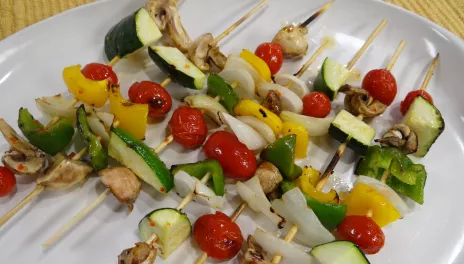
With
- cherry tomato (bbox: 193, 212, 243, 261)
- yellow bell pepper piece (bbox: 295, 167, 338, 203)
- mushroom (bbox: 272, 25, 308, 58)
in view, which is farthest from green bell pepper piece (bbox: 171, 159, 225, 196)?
mushroom (bbox: 272, 25, 308, 58)

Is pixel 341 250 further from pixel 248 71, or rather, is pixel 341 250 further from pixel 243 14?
pixel 243 14

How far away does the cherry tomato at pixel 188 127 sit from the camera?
107 inches

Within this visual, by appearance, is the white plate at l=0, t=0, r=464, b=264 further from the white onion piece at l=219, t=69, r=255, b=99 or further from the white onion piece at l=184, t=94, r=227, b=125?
the white onion piece at l=219, t=69, r=255, b=99

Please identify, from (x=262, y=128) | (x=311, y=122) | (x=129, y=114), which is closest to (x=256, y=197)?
(x=262, y=128)

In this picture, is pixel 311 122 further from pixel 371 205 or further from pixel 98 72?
pixel 98 72

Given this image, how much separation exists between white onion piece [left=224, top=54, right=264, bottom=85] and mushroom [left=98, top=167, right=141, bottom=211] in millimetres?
1060

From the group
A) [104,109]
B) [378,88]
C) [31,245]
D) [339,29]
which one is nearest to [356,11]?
[339,29]

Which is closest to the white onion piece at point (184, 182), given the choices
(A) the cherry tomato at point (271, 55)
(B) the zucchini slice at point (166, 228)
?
(B) the zucchini slice at point (166, 228)

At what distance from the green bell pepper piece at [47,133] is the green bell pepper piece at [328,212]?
1.38 meters

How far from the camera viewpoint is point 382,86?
313cm

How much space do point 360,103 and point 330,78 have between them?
266mm

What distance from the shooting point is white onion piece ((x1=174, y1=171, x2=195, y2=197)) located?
239cm

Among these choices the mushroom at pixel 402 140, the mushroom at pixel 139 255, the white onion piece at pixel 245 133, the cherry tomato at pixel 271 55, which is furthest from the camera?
the cherry tomato at pixel 271 55

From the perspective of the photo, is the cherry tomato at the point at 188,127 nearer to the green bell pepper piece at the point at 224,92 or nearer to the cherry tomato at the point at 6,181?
the green bell pepper piece at the point at 224,92
